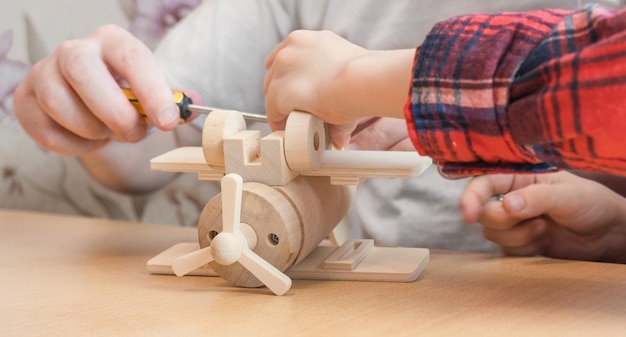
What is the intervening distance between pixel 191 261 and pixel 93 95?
0.70 ft

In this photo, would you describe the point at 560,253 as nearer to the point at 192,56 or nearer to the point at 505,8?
the point at 505,8

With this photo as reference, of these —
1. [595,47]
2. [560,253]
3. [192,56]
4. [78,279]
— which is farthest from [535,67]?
[192,56]

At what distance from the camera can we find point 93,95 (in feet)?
2.50

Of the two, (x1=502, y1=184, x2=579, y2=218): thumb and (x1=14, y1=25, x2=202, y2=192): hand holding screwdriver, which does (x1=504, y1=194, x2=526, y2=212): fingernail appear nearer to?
(x1=502, y1=184, x2=579, y2=218): thumb

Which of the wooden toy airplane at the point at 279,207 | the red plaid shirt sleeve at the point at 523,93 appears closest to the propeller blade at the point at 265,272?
the wooden toy airplane at the point at 279,207

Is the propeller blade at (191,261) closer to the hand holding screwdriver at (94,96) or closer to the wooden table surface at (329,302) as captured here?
the wooden table surface at (329,302)

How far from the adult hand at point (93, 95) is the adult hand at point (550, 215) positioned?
0.29m

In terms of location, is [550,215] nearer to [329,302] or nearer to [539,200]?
[539,200]

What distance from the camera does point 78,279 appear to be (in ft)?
2.27

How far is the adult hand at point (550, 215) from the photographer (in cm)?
73

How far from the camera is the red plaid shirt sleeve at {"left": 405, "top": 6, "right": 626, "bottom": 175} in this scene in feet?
1.65

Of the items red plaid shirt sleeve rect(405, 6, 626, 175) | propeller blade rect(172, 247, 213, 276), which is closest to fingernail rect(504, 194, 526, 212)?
red plaid shirt sleeve rect(405, 6, 626, 175)

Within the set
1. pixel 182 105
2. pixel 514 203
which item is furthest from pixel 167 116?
pixel 514 203

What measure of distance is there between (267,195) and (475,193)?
0.71 feet
